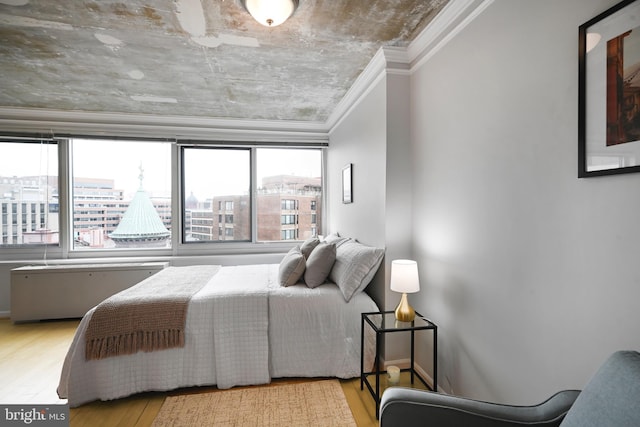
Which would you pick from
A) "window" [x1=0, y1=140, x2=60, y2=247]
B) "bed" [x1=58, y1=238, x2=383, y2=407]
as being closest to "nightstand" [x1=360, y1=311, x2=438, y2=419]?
"bed" [x1=58, y1=238, x2=383, y2=407]

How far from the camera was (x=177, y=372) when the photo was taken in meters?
2.30

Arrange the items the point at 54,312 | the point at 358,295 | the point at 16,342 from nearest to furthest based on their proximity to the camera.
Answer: the point at 358,295
the point at 16,342
the point at 54,312

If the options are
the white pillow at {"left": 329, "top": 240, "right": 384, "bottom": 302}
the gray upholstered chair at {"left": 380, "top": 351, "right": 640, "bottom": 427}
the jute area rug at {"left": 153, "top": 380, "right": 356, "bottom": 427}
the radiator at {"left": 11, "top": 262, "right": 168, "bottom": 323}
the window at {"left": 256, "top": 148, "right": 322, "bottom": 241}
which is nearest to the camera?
the gray upholstered chair at {"left": 380, "top": 351, "right": 640, "bottom": 427}

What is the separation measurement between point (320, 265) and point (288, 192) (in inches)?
93.1

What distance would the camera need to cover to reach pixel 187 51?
2.52 m

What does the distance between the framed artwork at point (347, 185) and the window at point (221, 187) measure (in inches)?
64.1

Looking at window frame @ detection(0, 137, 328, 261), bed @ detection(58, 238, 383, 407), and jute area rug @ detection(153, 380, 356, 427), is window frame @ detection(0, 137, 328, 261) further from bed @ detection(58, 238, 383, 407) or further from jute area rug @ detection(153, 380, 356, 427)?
jute area rug @ detection(153, 380, 356, 427)

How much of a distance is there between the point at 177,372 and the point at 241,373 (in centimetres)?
45

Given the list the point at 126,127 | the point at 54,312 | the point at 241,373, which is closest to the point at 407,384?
the point at 241,373

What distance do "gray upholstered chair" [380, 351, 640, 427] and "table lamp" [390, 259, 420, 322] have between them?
0.90m

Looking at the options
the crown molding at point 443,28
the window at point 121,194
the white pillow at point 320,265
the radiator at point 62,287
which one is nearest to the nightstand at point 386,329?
the white pillow at point 320,265

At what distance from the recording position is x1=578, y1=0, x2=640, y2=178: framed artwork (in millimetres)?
1051

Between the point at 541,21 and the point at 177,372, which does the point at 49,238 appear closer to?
the point at 177,372

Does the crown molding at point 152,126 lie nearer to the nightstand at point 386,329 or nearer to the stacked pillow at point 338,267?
the stacked pillow at point 338,267
